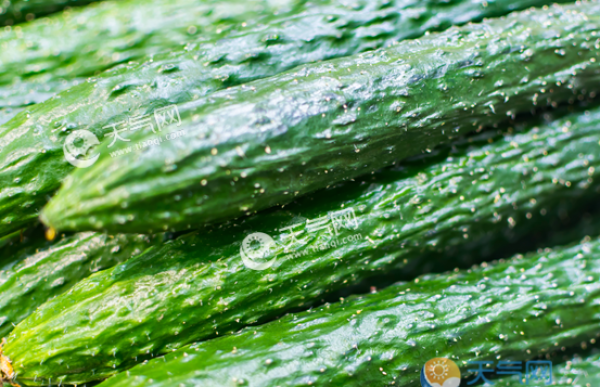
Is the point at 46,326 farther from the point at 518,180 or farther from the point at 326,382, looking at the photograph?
the point at 518,180

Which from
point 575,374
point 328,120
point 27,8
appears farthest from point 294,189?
point 27,8

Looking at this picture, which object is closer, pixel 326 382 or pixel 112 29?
pixel 326 382

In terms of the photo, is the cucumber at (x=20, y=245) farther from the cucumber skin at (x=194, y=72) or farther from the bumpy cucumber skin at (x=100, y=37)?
the bumpy cucumber skin at (x=100, y=37)

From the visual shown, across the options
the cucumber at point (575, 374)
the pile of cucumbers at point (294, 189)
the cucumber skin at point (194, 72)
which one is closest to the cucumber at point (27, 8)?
the pile of cucumbers at point (294, 189)

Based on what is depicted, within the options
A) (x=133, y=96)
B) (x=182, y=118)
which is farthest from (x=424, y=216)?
(x=133, y=96)

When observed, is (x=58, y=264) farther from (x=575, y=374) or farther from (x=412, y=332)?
(x=575, y=374)
